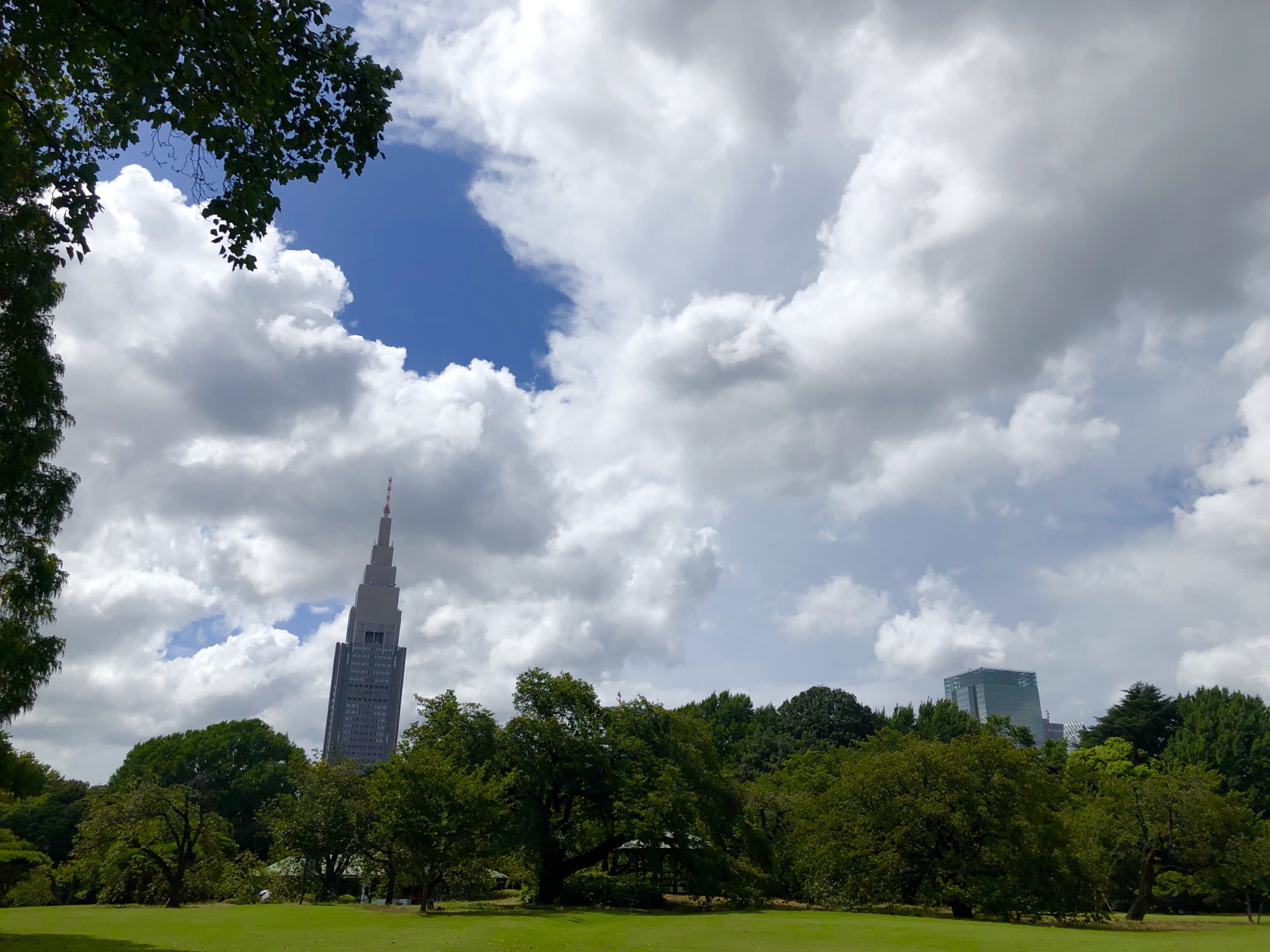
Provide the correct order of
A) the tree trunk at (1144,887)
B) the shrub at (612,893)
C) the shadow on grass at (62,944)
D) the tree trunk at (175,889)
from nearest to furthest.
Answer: the shadow on grass at (62,944)
the tree trunk at (175,889)
the tree trunk at (1144,887)
the shrub at (612,893)

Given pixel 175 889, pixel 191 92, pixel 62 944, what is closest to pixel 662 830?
pixel 175 889

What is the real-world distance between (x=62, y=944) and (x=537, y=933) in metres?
11.6

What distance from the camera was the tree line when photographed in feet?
106

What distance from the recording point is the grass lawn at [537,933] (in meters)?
20.0

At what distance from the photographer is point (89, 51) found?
9.66 meters

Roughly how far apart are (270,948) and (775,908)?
23725 millimetres

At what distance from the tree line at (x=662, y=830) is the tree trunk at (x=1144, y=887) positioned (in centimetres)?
9

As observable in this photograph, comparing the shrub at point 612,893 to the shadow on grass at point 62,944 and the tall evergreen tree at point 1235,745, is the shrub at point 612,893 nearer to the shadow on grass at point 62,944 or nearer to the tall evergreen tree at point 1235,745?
the shadow on grass at point 62,944

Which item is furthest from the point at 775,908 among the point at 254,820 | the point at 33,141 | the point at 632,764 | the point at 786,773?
the point at 254,820

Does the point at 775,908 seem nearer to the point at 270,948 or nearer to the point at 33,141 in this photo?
the point at 270,948

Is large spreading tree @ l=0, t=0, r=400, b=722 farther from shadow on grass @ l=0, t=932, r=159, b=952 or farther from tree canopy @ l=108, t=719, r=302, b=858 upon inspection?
tree canopy @ l=108, t=719, r=302, b=858

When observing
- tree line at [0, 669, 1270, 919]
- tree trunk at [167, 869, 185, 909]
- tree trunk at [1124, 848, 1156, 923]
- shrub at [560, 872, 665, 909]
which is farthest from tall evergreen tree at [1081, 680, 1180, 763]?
tree trunk at [167, 869, 185, 909]

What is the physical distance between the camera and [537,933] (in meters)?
23.7

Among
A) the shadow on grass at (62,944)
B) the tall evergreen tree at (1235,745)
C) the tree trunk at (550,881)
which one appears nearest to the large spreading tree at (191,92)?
the shadow on grass at (62,944)
